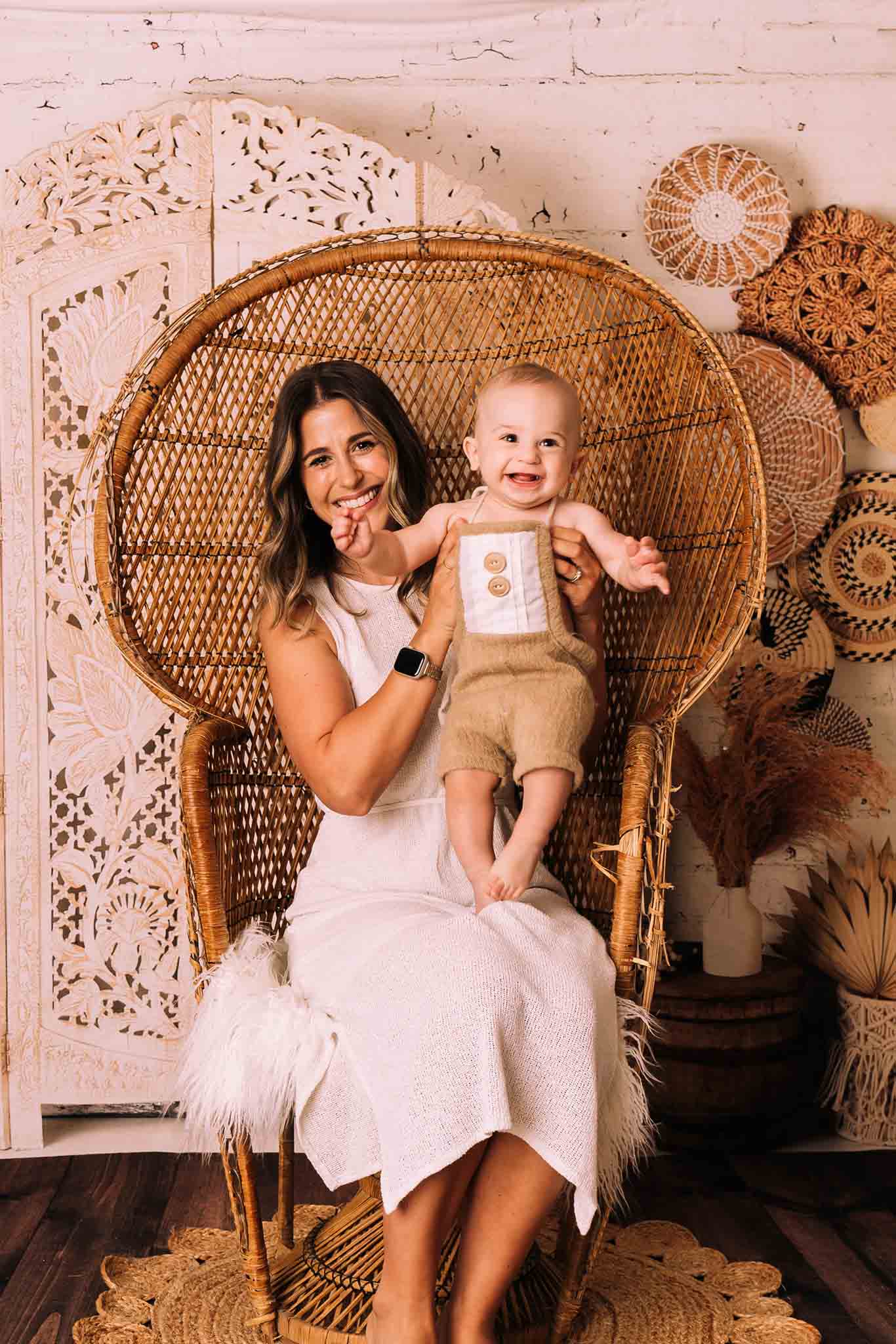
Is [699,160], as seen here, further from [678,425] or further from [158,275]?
[158,275]

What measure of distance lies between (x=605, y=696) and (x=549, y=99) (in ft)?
4.74

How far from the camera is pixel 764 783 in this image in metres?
2.50

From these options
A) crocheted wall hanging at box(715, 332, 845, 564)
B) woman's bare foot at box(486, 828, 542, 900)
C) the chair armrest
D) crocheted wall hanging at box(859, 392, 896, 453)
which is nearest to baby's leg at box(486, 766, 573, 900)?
woman's bare foot at box(486, 828, 542, 900)

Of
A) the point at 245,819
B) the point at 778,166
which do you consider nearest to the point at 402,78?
the point at 778,166

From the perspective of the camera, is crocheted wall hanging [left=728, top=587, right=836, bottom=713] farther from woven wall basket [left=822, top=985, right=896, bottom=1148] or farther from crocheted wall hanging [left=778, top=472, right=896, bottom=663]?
woven wall basket [left=822, top=985, right=896, bottom=1148]

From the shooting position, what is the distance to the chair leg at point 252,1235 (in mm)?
1775

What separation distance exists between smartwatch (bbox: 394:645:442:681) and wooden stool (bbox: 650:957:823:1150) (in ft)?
3.17

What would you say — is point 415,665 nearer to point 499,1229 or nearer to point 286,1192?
point 499,1229

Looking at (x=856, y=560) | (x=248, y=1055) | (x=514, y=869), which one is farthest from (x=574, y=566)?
(x=856, y=560)

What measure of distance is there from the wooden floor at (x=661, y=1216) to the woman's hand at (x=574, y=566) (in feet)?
3.81

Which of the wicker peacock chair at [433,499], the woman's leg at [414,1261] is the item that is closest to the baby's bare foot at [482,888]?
the wicker peacock chair at [433,499]

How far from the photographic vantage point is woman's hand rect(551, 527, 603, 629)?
1919 millimetres

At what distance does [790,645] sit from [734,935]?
0.66 meters

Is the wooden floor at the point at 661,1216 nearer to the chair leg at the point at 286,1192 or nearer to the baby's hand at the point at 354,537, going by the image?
the chair leg at the point at 286,1192
